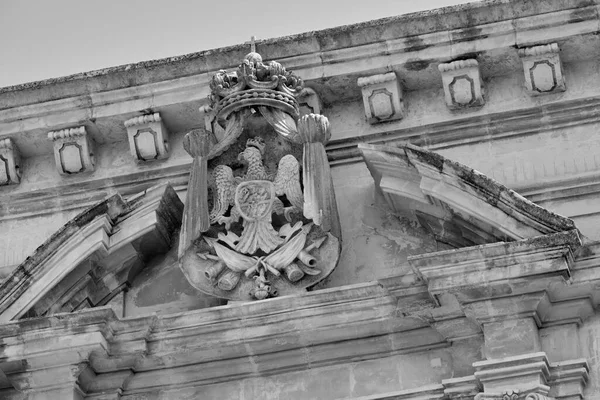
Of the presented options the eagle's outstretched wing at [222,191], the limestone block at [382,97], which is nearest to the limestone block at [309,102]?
the limestone block at [382,97]

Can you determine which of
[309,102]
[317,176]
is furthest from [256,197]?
[309,102]

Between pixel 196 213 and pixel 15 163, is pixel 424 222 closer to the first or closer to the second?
pixel 196 213

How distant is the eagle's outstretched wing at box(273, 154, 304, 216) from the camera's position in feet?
44.9

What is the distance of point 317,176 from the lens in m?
13.6

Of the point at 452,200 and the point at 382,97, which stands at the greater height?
the point at 382,97

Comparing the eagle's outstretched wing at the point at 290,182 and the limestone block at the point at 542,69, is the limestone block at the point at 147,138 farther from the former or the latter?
the limestone block at the point at 542,69

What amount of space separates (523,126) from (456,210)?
109 centimetres

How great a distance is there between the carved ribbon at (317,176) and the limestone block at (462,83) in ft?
3.07

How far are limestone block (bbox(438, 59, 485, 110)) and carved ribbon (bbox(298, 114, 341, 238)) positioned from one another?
94 cm

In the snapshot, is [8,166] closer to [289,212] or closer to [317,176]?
[289,212]

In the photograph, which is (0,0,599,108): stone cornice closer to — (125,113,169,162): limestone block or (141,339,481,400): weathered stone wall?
(125,113,169,162): limestone block

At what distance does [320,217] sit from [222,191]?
799mm

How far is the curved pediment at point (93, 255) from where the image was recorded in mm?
13648

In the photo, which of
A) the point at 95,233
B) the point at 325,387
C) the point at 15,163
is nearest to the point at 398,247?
the point at 325,387
